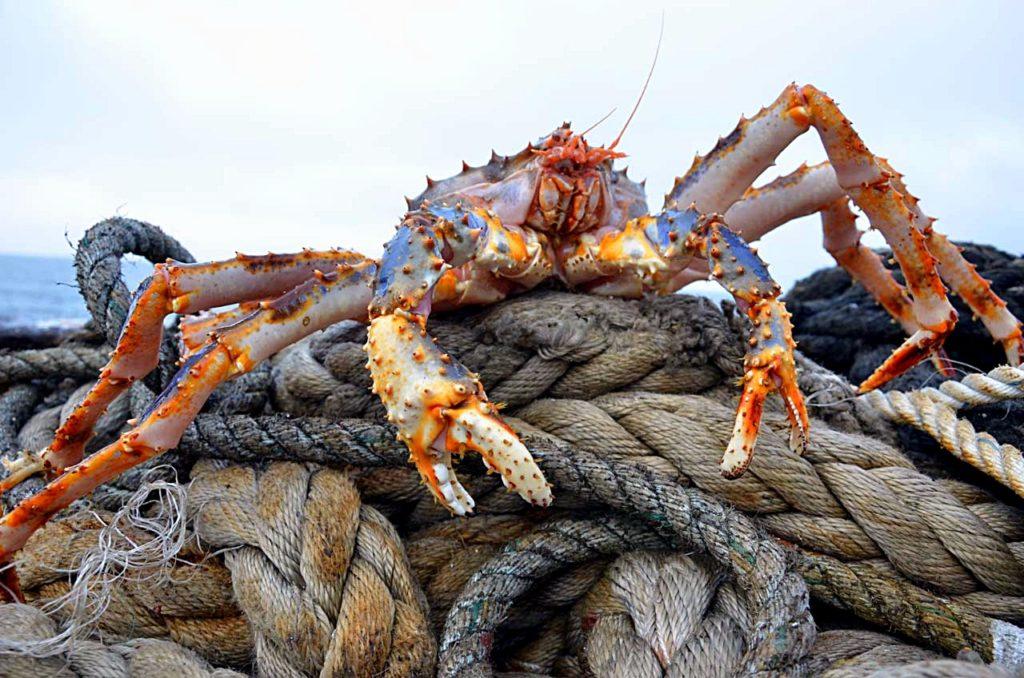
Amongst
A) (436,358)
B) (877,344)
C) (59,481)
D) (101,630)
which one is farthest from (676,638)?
(877,344)

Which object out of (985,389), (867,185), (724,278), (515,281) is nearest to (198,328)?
(515,281)

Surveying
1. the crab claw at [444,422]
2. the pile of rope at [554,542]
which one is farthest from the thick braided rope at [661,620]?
the crab claw at [444,422]

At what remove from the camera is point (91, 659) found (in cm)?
116

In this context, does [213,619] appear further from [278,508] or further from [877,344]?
[877,344]

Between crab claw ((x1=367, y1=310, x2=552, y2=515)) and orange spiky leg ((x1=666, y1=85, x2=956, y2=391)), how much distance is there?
970mm

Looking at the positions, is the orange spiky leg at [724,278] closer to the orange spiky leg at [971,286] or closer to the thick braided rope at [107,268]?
the orange spiky leg at [971,286]

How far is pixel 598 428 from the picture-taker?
1368mm

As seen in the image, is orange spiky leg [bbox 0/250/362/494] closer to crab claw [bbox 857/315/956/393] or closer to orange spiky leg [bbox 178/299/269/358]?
orange spiky leg [bbox 178/299/269/358]

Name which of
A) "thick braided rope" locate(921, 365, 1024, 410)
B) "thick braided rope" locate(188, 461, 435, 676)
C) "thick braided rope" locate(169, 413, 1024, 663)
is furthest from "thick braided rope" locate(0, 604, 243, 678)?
"thick braided rope" locate(921, 365, 1024, 410)

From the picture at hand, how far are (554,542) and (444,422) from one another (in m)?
0.32

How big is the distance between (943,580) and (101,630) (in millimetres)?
1393

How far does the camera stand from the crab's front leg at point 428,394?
107 centimetres

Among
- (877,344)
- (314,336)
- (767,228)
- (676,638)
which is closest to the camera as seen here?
(676,638)

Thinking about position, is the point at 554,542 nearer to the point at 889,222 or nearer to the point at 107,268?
the point at 889,222
